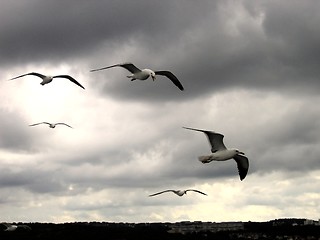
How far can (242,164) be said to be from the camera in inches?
1953

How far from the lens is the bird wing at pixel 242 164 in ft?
161

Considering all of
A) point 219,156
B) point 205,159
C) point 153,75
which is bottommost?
point 205,159

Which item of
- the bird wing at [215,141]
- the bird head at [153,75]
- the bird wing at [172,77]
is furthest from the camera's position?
the bird wing at [172,77]

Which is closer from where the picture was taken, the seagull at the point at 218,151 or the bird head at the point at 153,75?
the seagull at the point at 218,151

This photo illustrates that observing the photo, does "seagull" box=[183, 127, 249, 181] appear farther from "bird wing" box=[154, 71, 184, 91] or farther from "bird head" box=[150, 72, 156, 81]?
"bird wing" box=[154, 71, 184, 91]

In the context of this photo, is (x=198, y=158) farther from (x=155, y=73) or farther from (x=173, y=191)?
(x=173, y=191)

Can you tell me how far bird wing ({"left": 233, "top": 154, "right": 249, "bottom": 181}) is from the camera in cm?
4903

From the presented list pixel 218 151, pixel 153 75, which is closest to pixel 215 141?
pixel 218 151

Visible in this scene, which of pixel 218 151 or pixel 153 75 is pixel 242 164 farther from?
pixel 153 75

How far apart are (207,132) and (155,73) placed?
11742 mm

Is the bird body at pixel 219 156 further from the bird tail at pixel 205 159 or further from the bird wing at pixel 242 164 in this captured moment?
the bird wing at pixel 242 164

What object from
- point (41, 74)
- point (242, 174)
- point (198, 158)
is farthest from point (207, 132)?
point (41, 74)

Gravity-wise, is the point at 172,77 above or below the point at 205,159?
above

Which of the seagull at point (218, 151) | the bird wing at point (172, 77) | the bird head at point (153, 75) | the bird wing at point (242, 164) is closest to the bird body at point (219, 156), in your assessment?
the seagull at point (218, 151)
